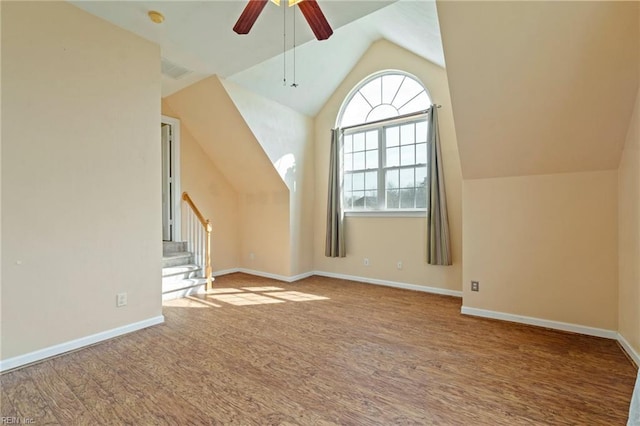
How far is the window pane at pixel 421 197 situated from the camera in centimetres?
439

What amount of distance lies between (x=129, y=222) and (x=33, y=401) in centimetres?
154

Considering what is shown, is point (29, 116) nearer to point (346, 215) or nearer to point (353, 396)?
point (353, 396)

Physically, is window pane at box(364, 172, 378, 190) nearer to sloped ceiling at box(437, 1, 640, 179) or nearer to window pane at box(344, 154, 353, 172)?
window pane at box(344, 154, 353, 172)

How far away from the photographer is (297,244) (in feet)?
17.0

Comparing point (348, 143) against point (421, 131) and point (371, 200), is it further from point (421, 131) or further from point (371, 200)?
point (421, 131)

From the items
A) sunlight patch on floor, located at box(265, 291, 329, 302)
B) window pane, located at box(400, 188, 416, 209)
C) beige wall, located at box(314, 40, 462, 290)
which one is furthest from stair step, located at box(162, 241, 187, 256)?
window pane, located at box(400, 188, 416, 209)

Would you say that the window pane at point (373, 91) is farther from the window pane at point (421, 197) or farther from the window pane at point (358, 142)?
the window pane at point (421, 197)

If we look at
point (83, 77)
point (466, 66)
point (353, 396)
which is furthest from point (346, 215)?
point (83, 77)

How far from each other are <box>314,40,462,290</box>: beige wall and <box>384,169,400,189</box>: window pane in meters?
0.54

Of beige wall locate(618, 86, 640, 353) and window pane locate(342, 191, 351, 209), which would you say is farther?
window pane locate(342, 191, 351, 209)

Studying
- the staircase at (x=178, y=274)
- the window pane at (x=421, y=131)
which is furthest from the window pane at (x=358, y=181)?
the staircase at (x=178, y=274)

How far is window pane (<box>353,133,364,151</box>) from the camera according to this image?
499 cm

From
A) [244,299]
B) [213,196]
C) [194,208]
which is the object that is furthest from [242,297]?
[213,196]

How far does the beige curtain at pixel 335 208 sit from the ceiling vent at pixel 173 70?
248 cm
